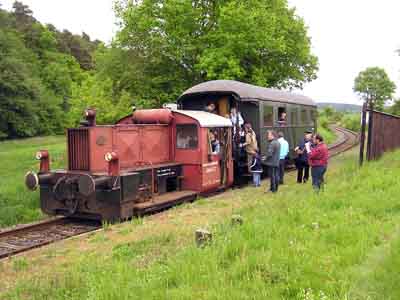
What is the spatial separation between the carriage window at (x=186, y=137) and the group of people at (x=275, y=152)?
82 cm

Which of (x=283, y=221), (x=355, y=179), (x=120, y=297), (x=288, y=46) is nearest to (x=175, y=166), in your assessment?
(x=355, y=179)

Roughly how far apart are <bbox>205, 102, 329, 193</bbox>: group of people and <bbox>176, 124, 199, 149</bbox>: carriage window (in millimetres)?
820

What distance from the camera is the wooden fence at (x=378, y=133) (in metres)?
13.4

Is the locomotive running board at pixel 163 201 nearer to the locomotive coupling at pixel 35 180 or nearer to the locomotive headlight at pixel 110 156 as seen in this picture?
the locomotive headlight at pixel 110 156

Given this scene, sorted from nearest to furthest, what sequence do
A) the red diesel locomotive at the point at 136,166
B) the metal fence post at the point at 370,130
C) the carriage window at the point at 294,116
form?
the red diesel locomotive at the point at 136,166 < the metal fence post at the point at 370,130 < the carriage window at the point at 294,116

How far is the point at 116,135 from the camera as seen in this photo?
33.8ft

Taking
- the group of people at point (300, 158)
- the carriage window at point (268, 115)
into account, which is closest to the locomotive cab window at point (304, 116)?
the carriage window at point (268, 115)

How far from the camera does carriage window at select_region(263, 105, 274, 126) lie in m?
15.1

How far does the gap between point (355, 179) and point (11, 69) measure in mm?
41550

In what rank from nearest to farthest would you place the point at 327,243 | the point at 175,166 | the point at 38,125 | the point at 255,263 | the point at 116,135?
the point at 255,263, the point at 327,243, the point at 116,135, the point at 175,166, the point at 38,125

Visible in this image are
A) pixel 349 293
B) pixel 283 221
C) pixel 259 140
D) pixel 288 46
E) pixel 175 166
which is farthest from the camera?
pixel 288 46

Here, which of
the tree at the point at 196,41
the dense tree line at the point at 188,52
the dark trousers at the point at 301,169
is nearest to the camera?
the dark trousers at the point at 301,169

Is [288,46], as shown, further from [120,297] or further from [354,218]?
[120,297]

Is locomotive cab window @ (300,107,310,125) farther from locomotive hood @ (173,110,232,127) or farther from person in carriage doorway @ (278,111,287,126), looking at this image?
locomotive hood @ (173,110,232,127)
